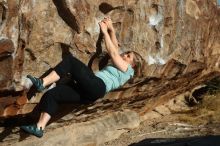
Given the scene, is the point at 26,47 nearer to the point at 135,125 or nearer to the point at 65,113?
the point at 65,113

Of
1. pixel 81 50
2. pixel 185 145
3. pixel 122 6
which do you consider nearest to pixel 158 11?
pixel 122 6

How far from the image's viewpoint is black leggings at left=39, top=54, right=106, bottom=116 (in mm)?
6312

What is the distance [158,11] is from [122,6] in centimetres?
78

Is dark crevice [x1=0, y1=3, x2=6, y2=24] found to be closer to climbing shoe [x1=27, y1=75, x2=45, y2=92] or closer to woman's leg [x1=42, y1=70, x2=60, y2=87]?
climbing shoe [x1=27, y1=75, x2=45, y2=92]

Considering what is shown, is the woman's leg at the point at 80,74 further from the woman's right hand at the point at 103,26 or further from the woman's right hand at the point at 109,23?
the woman's right hand at the point at 109,23

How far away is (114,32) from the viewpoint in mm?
6965

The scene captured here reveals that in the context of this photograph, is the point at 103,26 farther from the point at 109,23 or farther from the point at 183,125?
→ the point at 183,125

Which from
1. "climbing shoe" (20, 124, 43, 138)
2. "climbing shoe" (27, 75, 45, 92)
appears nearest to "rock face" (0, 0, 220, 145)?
"climbing shoe" (27, 75, 45, 92)

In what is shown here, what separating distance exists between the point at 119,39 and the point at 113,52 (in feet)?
2.07

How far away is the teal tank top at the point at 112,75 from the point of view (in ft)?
21.9

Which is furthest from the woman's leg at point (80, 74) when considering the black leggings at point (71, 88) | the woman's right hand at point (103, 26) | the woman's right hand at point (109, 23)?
the woman's right hand at point (109, 23)

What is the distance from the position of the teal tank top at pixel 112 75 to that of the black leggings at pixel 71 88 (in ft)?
0.70

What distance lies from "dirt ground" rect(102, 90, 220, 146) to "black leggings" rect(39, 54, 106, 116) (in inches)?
101

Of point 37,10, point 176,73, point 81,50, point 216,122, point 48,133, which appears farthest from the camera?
point 216,122
